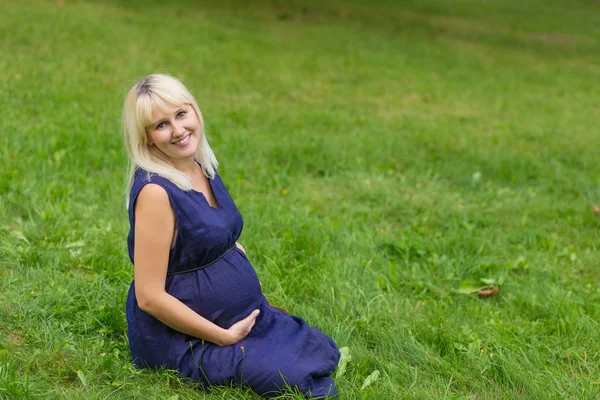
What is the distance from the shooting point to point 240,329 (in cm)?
287

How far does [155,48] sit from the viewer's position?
9.99 meters

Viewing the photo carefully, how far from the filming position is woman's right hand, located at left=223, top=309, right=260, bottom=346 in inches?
111

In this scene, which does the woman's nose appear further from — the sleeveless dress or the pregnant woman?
the sleeveless dress

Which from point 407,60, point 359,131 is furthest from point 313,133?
point 407,60

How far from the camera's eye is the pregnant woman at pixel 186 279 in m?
2.67

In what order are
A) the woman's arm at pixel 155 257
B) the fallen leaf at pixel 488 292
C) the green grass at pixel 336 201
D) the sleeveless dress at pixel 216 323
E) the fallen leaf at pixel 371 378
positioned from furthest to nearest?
the fallen leaf at pixel 488 292 → the green grass at pixel 336 201 → the fallen leaf at pixel 371 378 → the sleeveless dress at pixel 216 323 → the woman's arm at pixel 155 257

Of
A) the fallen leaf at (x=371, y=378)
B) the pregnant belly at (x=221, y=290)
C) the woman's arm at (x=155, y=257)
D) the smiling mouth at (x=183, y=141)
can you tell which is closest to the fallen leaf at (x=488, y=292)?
the fallen leaf at (x=371, y=378)

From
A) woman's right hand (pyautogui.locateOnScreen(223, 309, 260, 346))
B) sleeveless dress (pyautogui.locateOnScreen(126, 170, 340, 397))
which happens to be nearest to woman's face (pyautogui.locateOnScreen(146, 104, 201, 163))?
sleeveless dress (pyautogui.locateOnScreen(126, 170, 340, 397))

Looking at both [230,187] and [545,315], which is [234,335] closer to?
[545,315]

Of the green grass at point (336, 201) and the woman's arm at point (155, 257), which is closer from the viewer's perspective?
the woman's arm at point (155, 257)

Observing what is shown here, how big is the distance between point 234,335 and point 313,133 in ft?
15.3

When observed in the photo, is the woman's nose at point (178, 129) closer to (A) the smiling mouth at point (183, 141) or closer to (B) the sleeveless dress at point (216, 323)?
(A) the smiling mouth at point (183, 141)

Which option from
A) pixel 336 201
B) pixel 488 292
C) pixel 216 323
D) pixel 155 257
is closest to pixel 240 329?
pixel 216 323

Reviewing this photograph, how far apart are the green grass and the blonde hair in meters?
0.89
